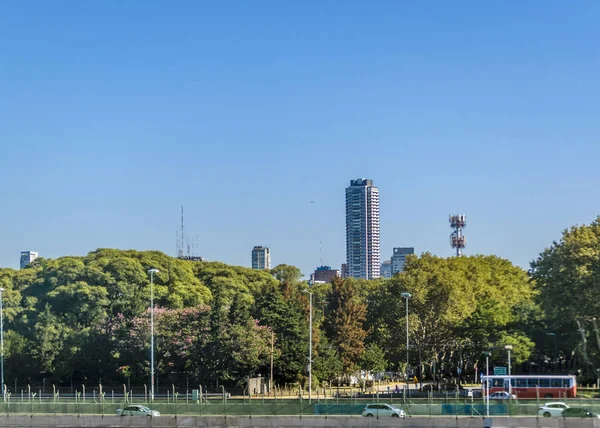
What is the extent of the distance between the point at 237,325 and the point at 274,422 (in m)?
29.2

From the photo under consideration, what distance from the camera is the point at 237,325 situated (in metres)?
90.6

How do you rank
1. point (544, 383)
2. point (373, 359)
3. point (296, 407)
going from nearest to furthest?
point (296, 407)
point (544, 383)
point (373, 359)

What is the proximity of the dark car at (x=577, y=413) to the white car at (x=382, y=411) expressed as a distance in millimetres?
10527

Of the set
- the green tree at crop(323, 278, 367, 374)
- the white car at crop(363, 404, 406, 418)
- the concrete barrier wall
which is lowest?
the concrete barrier wall

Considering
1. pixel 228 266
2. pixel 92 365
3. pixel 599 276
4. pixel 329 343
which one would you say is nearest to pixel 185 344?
pixel 92 365

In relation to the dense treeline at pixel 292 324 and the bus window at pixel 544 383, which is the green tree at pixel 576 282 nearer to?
the dense treeline at pixel 292 324

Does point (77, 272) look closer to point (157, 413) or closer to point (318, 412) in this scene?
point (157, 413)

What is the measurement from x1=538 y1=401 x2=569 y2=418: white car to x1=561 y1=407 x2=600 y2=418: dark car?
1.05 feet

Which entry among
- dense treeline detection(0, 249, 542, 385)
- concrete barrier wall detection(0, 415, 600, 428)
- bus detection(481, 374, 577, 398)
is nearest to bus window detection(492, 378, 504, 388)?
bus detection(481, 374, 577, 398)

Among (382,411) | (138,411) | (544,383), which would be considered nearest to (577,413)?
(382,411)

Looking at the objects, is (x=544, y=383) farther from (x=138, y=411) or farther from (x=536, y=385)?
(x=138, y=411)

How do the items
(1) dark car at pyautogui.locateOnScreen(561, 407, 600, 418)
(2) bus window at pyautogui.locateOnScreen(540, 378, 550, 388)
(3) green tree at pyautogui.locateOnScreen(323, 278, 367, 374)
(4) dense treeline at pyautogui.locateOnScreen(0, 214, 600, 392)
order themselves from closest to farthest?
(1) dark car at pyautogui.locateOnScreen(561, 407, 600, 418)
(2) bus window at pyautogui.locateOnScreen(540, 378, 550, 388)
(4) dense treeline at pyautogui.locateOnScreen(0, 214, 600, 392)
(3) green tree at pyautogui.locateOnScreen(323, 278, 367, 374)

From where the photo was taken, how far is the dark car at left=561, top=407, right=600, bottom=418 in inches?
2323

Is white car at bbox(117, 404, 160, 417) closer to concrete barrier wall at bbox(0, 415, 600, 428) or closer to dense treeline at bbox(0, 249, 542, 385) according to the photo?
concrete barrier wall at bbox(0, 415, 600, 428)
